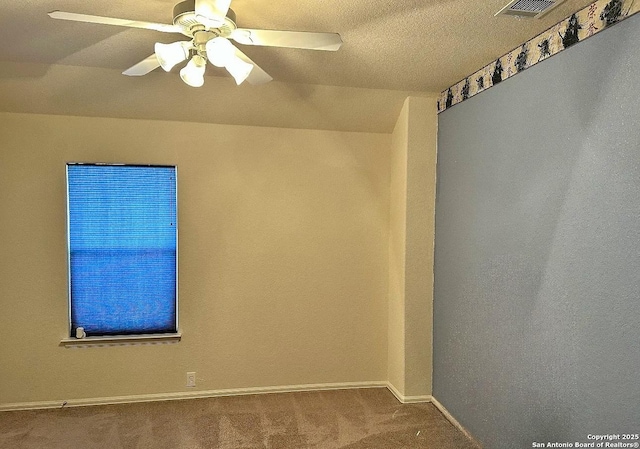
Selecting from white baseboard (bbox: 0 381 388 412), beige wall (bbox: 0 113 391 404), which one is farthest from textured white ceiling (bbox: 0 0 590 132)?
white baseboard (bbox: 0 381 388 412)

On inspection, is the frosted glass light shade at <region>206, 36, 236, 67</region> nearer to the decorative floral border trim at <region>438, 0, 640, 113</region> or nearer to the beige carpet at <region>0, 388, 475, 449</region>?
the decorative floral border trim at <region>438, 0, 640, 113</region>

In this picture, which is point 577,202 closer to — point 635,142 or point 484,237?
point 635,142

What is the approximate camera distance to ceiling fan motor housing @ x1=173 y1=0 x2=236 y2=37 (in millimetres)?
1733

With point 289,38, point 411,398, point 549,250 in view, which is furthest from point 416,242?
point 289,38

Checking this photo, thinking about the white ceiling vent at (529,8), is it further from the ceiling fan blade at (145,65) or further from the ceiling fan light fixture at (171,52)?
the ceiling fan blade at (145,65)

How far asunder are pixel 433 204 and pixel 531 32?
1.49 metres

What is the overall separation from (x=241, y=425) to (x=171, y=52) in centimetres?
252

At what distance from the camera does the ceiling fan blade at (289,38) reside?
179 cm

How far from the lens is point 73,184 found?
11.2ft

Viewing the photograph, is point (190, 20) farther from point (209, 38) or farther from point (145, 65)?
point (145, 65)

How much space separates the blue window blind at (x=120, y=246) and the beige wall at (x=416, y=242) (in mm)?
1835

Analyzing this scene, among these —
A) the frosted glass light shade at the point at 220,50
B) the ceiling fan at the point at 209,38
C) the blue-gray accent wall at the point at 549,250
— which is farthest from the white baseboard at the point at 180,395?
the frosted glass light shade at the point at 220,50

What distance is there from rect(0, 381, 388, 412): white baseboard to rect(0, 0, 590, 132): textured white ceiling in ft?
7.18

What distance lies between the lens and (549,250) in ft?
7.48
